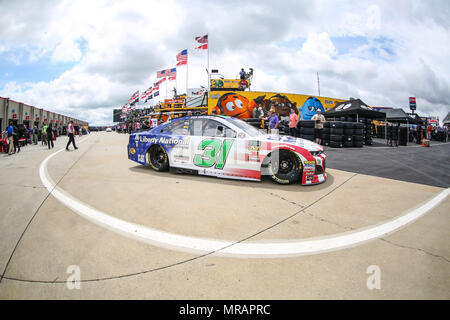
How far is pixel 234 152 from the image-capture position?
14.5ft

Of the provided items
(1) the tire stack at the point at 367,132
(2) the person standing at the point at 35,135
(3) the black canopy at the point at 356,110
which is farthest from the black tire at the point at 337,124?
(2) the person standing at the point at 35,135

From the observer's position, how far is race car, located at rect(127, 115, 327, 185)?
4207mm

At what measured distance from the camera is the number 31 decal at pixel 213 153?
14.7 feet

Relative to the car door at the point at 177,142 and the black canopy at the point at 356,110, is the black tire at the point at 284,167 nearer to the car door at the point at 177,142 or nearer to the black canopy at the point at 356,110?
the car door at the point at 177,142

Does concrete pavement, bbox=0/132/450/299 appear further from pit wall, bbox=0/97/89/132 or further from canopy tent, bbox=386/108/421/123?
canopy tent, bbox=386/108/421/123

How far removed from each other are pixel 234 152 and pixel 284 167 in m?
1.02

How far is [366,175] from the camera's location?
16.3 feet

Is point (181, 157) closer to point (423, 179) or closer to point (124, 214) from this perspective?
point (124, 214)

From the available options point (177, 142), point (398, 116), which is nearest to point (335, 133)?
point (177, 142)

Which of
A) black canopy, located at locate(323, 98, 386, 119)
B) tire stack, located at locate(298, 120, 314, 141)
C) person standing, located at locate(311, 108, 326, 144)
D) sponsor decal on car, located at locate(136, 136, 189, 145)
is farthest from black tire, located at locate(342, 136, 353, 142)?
sponsor decal on car, located at locate(136, 136, 189, 145)

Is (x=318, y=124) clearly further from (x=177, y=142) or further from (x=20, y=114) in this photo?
(x=20, y=114)

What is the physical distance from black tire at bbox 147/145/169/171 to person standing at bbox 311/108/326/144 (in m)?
7.14
